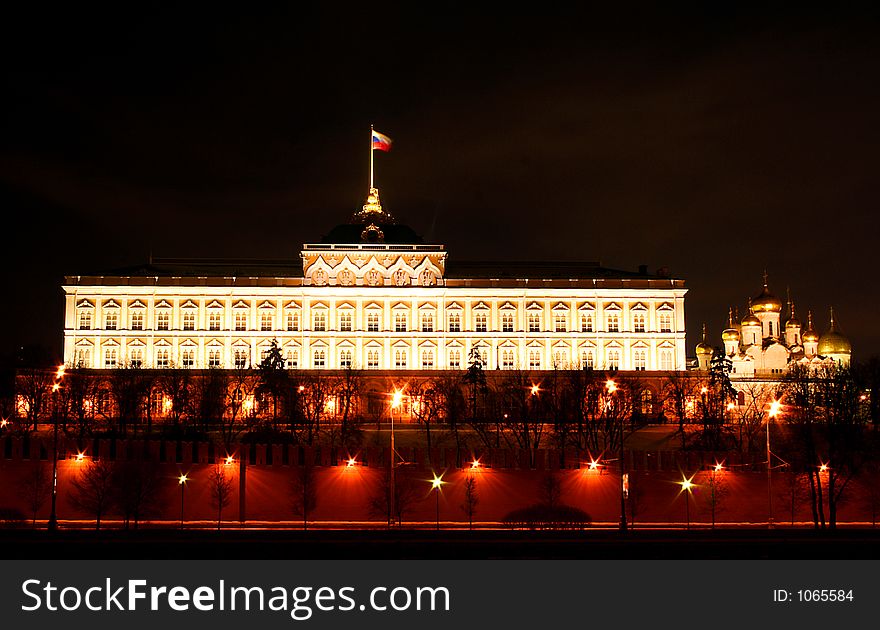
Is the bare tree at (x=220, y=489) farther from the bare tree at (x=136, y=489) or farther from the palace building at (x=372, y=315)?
the palace building at (x=372, y=315)

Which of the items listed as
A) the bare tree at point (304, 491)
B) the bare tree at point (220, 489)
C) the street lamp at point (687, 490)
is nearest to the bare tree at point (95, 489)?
the bare tree at point (220, 489)

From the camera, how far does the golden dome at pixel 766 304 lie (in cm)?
11212

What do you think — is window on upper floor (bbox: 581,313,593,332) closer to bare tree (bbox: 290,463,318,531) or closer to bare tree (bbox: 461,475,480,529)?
bare tree (bbox: 461,475,480,529)

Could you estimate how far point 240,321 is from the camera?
11244 centimetres

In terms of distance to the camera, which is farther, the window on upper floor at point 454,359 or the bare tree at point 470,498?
the window on upper floor at point 454,359

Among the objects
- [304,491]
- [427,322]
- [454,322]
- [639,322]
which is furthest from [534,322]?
[304,491]

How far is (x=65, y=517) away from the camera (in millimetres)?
59875

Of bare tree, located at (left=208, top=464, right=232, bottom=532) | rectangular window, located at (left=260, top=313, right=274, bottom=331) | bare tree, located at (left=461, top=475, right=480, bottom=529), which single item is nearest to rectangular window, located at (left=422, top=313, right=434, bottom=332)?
rectangular window, located at (left=260, top=313, right=274, bottom=331)

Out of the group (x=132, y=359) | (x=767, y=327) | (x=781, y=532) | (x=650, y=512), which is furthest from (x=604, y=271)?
(x=781, y=532)

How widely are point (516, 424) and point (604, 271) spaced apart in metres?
42.2

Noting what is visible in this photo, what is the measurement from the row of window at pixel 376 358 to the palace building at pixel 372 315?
0.11m

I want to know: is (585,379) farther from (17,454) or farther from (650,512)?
(17,454)

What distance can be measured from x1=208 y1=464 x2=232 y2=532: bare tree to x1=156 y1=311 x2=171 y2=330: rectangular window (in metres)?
53.1

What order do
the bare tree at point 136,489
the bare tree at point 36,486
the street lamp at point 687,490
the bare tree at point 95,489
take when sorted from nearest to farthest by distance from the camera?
the bare tree at point 136,489 → the bare tree at point 95,489 → the bare tree at point 36,486 → the street lamp at point 687,490
